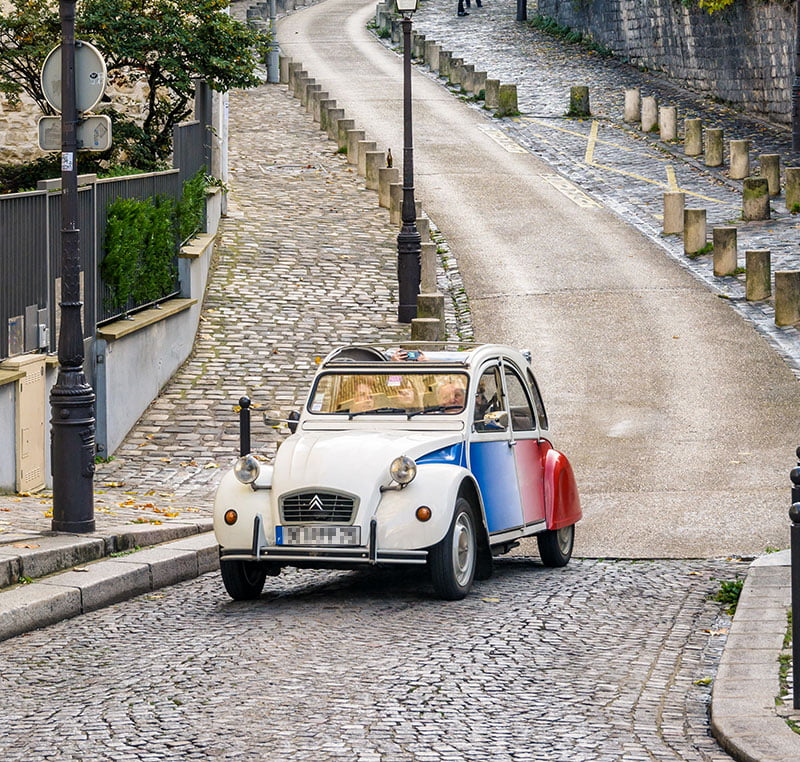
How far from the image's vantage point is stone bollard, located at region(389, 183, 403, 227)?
26.0m

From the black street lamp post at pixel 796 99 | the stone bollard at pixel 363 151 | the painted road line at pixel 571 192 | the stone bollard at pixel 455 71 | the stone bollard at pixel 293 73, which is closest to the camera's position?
the painted road line at pixel 571 192

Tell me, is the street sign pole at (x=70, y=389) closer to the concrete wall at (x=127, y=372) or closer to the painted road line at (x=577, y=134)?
the concrete wall at (x=127, y=372)

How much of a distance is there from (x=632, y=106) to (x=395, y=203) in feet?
41.3

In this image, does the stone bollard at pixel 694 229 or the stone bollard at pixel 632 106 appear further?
the stone bollard at pixel 632 106

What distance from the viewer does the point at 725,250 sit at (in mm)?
23031

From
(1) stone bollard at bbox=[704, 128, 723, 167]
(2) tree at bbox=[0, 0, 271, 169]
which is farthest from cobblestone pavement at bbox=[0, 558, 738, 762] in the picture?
(1) stone bollard at bbox=[704, 128, 723, 167]

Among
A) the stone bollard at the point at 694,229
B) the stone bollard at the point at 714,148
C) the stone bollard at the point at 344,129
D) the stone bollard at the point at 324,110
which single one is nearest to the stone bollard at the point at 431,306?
the stone bollard at the point at 694,229

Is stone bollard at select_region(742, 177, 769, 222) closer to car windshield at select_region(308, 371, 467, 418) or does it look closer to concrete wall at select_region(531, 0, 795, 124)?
concrete wall at select_region(531, 0, 795, 124)

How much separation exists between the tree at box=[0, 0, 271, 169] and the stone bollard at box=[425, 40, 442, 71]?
22739mm

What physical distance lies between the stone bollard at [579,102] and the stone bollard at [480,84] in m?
3.59

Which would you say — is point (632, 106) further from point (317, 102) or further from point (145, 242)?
point (145, 242)

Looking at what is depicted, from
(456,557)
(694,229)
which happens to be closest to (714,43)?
(694,229)

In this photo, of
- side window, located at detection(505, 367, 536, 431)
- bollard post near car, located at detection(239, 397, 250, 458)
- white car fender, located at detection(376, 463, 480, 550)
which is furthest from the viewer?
bollard post near car, located at detection(239, 397, 250, 458)

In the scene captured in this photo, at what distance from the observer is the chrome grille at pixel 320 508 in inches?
356
